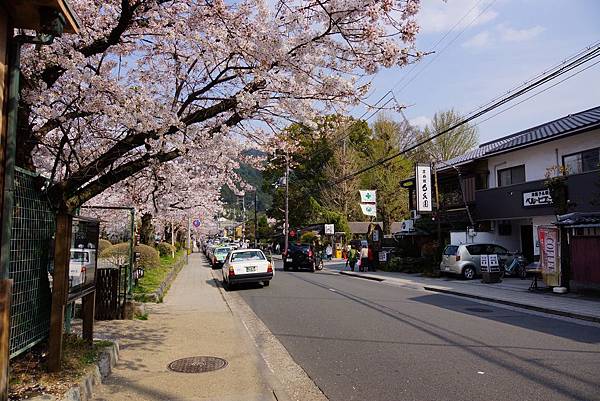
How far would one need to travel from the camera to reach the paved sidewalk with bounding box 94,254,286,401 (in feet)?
17.5

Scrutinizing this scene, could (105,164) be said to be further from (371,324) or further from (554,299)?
(554,299)

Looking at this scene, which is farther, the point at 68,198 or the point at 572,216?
the point at 572,216

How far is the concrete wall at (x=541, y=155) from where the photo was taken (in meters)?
19.2

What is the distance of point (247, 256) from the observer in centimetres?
1827

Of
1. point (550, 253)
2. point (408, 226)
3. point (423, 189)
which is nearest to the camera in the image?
point (550, 253)

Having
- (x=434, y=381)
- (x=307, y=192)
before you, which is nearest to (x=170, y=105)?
(x=434, y=381)

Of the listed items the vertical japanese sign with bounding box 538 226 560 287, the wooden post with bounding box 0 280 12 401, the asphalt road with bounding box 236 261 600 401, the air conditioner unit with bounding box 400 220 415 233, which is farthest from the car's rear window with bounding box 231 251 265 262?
the wooden post with bounding box 0 280 12 401

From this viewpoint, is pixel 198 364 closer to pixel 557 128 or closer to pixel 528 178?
pixel 557 128

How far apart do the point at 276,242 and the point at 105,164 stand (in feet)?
199

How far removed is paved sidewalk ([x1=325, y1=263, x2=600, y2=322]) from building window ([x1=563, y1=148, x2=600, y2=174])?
5.14 metres

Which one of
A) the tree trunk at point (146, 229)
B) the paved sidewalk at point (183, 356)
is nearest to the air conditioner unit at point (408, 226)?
the tree trunk at point (146, 229)

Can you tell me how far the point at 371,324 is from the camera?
31.7 feet

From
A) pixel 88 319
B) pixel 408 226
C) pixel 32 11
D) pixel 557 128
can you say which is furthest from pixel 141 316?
pixel 408 226

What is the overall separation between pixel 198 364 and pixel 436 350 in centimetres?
366
